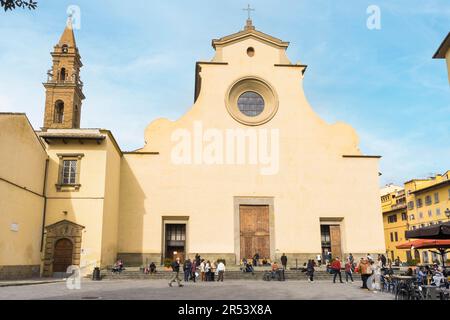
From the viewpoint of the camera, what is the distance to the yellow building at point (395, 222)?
54.1 m

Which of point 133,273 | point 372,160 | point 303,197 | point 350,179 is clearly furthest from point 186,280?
point 372,160

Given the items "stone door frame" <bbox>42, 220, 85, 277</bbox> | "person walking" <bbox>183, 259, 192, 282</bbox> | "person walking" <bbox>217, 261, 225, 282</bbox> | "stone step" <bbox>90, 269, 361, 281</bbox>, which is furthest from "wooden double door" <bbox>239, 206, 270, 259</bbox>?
"stone door frame" <bbox>42, 220, 85, 277</bbox>

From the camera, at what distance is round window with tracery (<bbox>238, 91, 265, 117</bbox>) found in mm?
29992

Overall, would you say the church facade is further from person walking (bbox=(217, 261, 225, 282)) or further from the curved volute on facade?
person walking (bbox=(217, 261, 225, 282))

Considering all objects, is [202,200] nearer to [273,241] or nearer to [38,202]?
Result: [273,241]

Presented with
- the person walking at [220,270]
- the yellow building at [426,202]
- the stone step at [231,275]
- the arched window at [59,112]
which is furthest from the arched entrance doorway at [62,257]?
the yellow building at [426,202]

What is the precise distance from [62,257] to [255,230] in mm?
12579

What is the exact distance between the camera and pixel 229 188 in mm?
27938

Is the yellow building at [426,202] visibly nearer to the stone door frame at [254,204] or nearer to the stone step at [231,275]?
the stone door frame at [254,204]

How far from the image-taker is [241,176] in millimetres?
28047

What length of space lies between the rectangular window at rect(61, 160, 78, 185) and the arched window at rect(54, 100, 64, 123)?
2499cm

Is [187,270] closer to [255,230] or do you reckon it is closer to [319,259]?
[255,230]

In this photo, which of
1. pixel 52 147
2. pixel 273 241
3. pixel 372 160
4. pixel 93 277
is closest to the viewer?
pixel 93 277

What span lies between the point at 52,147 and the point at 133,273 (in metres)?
9.19
